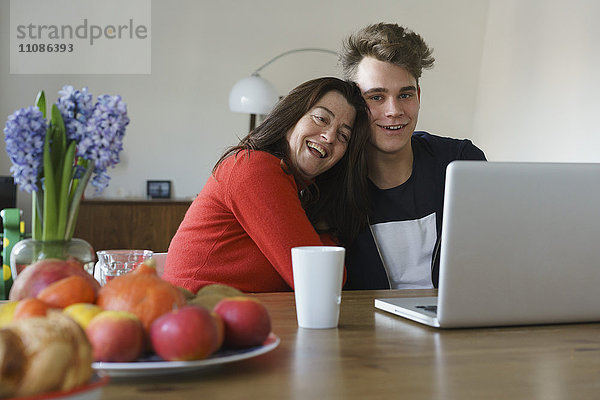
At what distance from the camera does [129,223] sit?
5039mm

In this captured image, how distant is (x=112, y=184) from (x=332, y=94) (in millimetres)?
3903

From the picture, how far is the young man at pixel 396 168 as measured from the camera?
2016 mm

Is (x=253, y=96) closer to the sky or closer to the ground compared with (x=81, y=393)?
closer to the sky

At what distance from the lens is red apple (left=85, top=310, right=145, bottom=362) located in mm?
737

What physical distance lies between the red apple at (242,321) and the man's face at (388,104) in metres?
1.36

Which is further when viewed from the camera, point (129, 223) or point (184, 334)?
point (129, 223)

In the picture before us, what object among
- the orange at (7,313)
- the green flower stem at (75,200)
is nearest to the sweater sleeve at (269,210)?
the green flower stem at (75,200)

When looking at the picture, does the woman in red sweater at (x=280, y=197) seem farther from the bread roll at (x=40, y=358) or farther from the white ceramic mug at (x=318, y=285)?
the bread roll at (x=40, y=358)

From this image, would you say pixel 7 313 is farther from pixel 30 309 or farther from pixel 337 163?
pixel 337 163

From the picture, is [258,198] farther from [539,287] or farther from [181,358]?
[181,358]

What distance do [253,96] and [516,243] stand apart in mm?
3957

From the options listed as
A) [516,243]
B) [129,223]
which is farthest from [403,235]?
[129,223]

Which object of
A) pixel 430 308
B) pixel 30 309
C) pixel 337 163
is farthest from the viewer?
pixel 337 163

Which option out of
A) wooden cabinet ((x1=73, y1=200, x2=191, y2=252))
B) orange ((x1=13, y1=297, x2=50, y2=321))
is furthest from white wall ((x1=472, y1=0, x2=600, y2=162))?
orange ((x1=13, y1=297, x2=50, y2=321))
